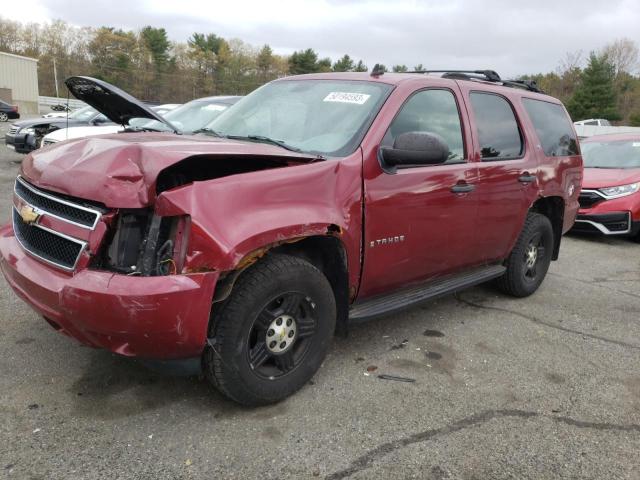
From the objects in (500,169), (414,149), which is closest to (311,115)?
(414,149)

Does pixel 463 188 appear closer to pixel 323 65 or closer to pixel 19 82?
pixel 19 82

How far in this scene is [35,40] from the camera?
72250mm

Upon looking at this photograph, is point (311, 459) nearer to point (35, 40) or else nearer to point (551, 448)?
point (551, 448)

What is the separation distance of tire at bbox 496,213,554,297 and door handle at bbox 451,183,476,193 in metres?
1.18

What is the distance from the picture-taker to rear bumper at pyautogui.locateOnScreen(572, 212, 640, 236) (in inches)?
306

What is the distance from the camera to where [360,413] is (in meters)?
2.91

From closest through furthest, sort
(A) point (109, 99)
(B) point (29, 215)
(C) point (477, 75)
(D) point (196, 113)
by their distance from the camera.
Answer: (B) point (29, 215) → (A) point (109, 99) → (C) point (477, 75) → (D) point (196, 113)

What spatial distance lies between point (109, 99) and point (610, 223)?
23.5 feet

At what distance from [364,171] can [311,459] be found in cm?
161

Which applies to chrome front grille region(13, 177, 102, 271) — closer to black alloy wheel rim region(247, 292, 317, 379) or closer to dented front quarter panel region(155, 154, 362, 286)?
dented front quarter panel region(155, 154, 362, 286)

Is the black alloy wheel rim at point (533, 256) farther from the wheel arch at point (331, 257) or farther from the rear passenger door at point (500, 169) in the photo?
the wheel arch at point (331, 257)

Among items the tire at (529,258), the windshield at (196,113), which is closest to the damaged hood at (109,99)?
the tire at (529,258)

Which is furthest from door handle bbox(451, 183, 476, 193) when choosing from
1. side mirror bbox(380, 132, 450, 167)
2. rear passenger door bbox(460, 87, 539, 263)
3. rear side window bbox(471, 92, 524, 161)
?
side mirror bbox(380, 132, 450, 167)

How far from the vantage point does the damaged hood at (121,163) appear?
2367 millimetres
